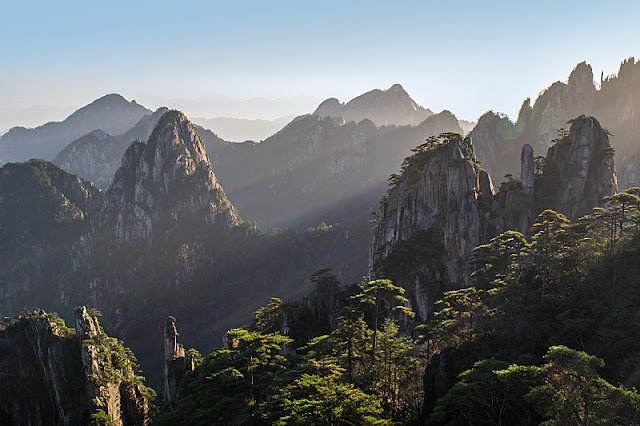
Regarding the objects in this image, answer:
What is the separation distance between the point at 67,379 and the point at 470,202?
54.2 m

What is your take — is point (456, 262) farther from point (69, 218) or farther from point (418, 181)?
point (69, 218)

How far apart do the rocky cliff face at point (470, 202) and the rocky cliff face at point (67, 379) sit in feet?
116

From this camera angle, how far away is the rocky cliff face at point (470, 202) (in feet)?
184

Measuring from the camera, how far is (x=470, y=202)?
189ft

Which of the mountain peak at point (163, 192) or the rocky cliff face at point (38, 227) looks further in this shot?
the mountain peak at point (163, 192)

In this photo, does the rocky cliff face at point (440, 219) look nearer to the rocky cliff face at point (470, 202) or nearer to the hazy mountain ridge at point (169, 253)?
the rocky cliff face at point (470, 202)

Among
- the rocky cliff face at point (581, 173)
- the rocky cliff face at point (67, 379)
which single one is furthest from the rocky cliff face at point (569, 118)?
the rocky cliff face at point (67, 379)

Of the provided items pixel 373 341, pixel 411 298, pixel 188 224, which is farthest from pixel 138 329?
pixel 373 341

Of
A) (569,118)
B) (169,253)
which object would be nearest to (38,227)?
(169,253)

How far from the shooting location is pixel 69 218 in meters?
168

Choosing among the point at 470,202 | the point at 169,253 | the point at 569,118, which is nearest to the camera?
the point at 470,202

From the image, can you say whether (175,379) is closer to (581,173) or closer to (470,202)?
(470,202)

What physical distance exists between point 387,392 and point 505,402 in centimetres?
931

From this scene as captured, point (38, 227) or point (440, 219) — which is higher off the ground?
point (38, 227)
